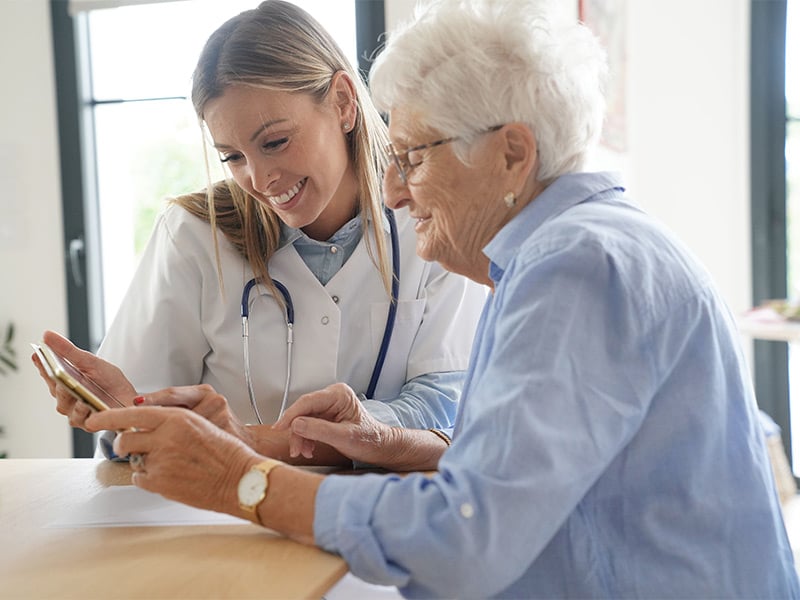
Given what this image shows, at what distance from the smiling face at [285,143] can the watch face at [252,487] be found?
77 cm

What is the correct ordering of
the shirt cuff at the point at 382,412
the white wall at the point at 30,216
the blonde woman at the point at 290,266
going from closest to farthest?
the shirt cuff at the point at 382,412
the blonde woman at the point at 290,266
the white wall at the point at 30,216

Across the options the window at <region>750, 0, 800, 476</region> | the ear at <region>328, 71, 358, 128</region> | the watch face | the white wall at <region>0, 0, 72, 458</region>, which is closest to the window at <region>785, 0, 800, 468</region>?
the window at <region>750, 0, 800, 476</region>

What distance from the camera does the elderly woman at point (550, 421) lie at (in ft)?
3.14

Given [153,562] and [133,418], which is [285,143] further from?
[153,562]

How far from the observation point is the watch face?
3.56 ft

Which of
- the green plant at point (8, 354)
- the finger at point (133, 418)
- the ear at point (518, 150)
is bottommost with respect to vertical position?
the green plant at point (8, 354)

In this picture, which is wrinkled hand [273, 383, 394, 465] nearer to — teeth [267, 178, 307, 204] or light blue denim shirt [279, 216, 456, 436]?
light blue denim shirt [279, 216, 456, 436]

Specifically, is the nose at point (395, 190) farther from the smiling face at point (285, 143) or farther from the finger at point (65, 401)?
the finger at point (65, 401)

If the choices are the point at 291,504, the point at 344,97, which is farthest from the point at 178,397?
the point at 344,97

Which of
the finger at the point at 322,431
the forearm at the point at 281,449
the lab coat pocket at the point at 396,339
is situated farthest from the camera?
the lab coat pocket at the point at 396,339

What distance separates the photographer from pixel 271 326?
1.82 meters

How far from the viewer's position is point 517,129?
3.96ft

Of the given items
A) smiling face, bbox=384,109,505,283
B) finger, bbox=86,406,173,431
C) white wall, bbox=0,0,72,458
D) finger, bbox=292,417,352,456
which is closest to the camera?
finger, bbox=86,406,173,431

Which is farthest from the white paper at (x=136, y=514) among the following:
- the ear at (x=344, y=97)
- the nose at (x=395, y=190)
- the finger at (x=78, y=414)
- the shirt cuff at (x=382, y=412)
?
the ear at (x=344, y=97)
